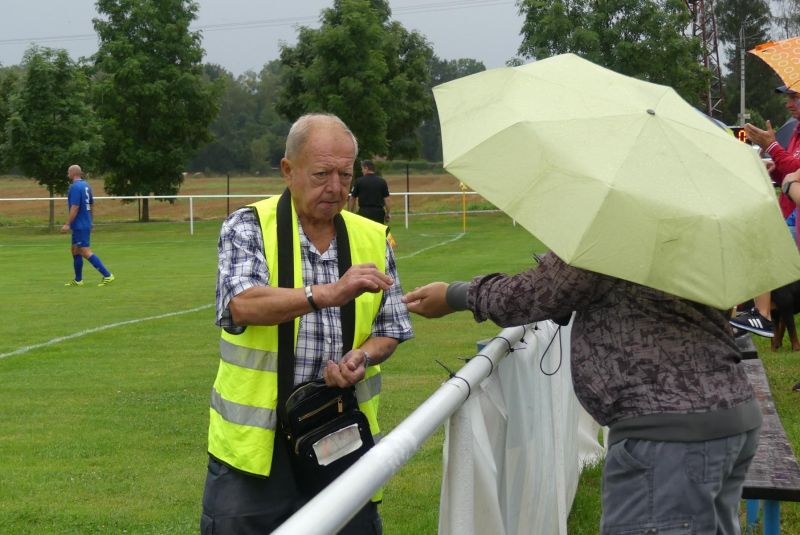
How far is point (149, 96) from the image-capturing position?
54.2 m

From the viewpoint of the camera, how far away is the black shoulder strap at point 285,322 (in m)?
3.80

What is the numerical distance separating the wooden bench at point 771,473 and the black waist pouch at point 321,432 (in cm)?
146

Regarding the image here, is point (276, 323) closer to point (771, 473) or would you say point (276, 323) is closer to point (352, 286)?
point (352, 286)

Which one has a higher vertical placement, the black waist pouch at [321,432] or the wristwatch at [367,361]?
the wristwatch at [367,361]

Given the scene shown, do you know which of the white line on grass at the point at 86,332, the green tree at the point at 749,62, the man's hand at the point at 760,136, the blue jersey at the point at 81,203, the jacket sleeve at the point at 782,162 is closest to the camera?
the man's hand at the point at 760,136

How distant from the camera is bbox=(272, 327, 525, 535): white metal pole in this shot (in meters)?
2.16

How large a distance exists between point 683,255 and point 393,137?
62318 millimetres

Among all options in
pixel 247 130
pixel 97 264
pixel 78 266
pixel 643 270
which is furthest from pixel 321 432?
pixel 247 130

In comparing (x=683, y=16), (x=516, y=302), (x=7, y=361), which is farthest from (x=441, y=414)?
(x=683, y=16)

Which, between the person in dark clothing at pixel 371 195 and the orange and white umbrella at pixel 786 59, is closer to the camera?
the orange and white umbrella at pixel 786 59

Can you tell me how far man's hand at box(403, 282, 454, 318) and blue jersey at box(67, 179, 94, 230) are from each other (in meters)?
19.4

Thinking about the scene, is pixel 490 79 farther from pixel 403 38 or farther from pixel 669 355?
pixel 403 38

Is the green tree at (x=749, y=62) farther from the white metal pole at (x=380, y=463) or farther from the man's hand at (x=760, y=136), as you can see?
the white metal pole at (x=380, y=463)

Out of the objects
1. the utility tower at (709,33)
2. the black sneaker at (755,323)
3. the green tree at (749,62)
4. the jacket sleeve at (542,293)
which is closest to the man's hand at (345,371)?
the jacket sleeve at (542,293)
